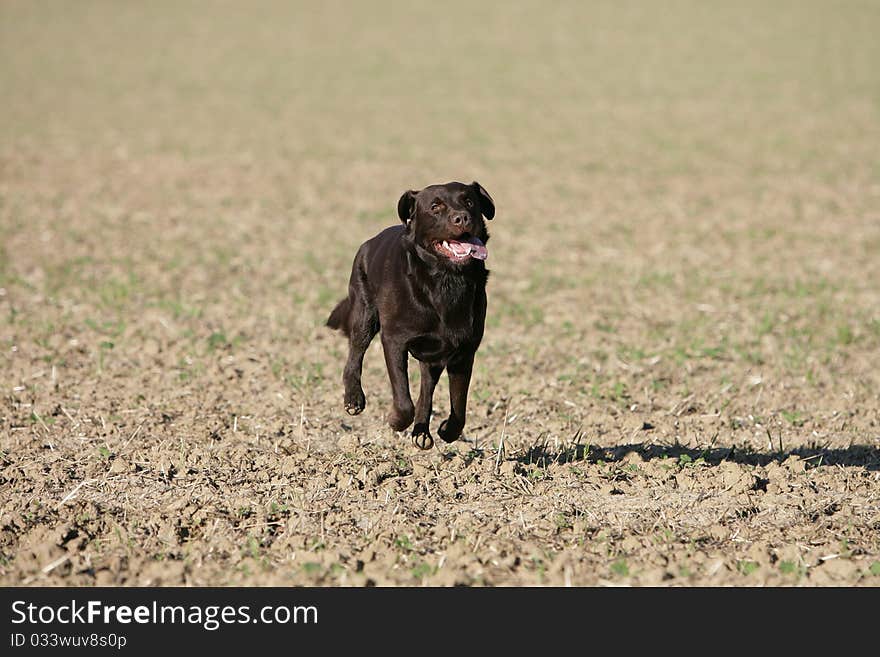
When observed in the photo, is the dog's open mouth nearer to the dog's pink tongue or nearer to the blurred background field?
the dog's pink tongue

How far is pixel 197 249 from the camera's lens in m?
15.4

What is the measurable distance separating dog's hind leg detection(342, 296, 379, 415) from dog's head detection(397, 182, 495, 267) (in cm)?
104

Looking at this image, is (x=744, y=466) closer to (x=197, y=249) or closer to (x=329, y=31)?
(x=197, y=249)

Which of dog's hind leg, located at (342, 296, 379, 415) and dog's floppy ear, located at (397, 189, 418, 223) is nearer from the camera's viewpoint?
dog's floppy ear, located at (397, 189, 418, 223)

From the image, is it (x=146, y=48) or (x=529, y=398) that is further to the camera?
(x=146, y=48)

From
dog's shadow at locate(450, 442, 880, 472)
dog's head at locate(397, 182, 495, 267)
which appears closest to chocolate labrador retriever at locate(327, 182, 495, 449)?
dog's head at locate(397, 182, 495, 267)

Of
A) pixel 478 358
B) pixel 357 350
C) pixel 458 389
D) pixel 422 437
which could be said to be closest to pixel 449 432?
Answer: pixel 422 437

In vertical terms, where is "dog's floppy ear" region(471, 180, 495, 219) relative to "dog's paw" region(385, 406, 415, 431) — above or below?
above

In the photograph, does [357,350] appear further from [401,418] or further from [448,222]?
[448,222]

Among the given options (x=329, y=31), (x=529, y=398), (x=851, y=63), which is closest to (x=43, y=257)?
(x=529, y=398)

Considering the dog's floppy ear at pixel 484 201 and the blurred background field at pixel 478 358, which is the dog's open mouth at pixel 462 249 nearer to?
the dog's floppy ear at pixel 484 201

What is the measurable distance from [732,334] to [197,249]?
24.7 ft

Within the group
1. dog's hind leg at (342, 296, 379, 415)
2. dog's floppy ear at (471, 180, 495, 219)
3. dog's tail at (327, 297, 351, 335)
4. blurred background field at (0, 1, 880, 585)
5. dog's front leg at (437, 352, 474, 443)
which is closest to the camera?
blurred background field at (0, 1, 880, 585)

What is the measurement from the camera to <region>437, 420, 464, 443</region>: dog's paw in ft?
23.4
